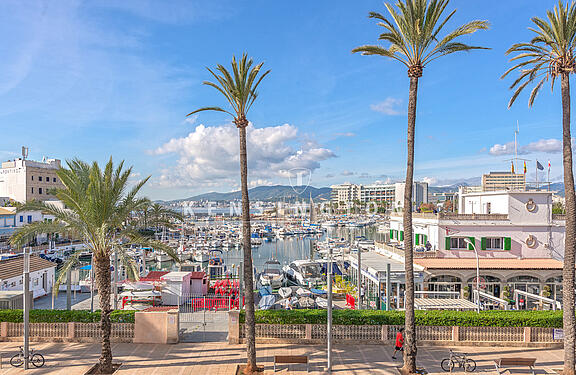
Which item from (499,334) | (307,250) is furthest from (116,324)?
(307,250)

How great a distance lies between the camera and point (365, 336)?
1658 cm

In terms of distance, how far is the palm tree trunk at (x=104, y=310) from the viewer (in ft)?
44.7

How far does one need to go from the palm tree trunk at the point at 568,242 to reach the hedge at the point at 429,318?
3057 mm

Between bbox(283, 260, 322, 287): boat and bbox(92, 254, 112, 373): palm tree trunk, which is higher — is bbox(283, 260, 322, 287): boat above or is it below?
below

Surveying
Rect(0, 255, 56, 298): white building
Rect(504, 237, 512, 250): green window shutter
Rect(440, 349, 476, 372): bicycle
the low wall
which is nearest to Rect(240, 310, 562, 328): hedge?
the low wall

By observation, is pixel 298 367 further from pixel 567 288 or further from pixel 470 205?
pixel 470 205

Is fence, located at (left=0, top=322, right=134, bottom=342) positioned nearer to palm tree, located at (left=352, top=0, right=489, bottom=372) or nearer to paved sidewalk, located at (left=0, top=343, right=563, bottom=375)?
paved sidewalk, located at (left=0, top=343, right=563, bottom=375)

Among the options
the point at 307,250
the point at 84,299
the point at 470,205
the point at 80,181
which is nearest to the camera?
the point at 80,181

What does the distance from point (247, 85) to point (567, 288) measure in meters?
14.0

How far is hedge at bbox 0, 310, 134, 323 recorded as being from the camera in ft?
54.9

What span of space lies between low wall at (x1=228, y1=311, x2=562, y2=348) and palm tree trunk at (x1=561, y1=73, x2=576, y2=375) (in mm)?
3082

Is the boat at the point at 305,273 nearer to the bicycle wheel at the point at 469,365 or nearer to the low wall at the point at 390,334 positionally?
the low wall at the point at 390,334

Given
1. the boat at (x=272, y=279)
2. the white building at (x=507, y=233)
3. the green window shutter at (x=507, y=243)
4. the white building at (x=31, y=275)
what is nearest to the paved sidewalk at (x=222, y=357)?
the white building at (x=31, y=275)

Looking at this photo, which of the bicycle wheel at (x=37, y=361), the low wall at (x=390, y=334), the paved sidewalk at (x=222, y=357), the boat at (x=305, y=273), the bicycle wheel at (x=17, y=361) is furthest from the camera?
the boat at (x=305, y=273)
